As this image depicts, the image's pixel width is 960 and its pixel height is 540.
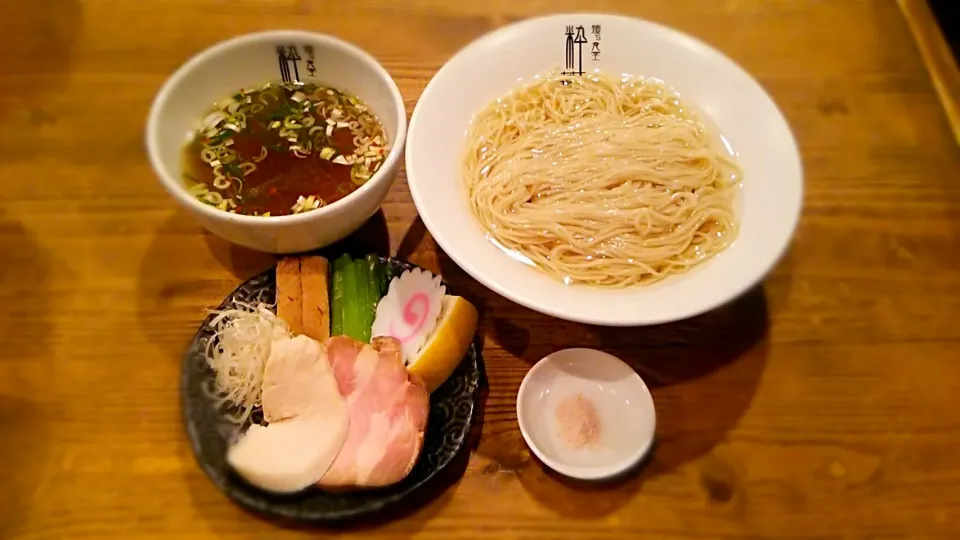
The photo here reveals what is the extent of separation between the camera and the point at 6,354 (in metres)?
1.53

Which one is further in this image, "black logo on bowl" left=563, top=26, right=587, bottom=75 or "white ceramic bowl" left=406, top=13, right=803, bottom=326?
"black logo on bowl" left=563, top=26, right=587, bottom=75

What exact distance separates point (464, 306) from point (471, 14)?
1098mm

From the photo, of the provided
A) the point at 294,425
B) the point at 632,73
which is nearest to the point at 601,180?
the point at 632,73

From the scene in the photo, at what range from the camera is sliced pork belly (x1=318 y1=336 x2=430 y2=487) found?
1272 millimetres

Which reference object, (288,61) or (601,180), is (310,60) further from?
(601,180)

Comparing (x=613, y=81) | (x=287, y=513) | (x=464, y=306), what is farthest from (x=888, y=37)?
(x=287, y=513)

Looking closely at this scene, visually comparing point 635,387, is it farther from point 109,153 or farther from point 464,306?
point 109,153

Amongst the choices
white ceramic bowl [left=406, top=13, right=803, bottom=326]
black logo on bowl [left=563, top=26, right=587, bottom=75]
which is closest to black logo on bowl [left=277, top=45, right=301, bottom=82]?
white ceramic bowl [left=406, top=13, right=803, bottom=326]

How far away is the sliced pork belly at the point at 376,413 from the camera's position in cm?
127

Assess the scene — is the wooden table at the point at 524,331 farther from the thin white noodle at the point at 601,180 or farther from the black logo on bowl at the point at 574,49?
the black logo on bowl at the point at 574,49

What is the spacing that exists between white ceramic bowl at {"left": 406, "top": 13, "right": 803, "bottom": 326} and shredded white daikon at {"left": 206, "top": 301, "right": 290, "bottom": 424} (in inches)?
14.8

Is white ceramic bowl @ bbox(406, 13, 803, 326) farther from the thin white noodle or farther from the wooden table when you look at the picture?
the wooden table

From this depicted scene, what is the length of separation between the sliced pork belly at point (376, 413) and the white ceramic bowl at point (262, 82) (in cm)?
24

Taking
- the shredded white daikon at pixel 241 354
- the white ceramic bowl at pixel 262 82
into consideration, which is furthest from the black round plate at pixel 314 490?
the white ceramic bowl at pixel 262 82
